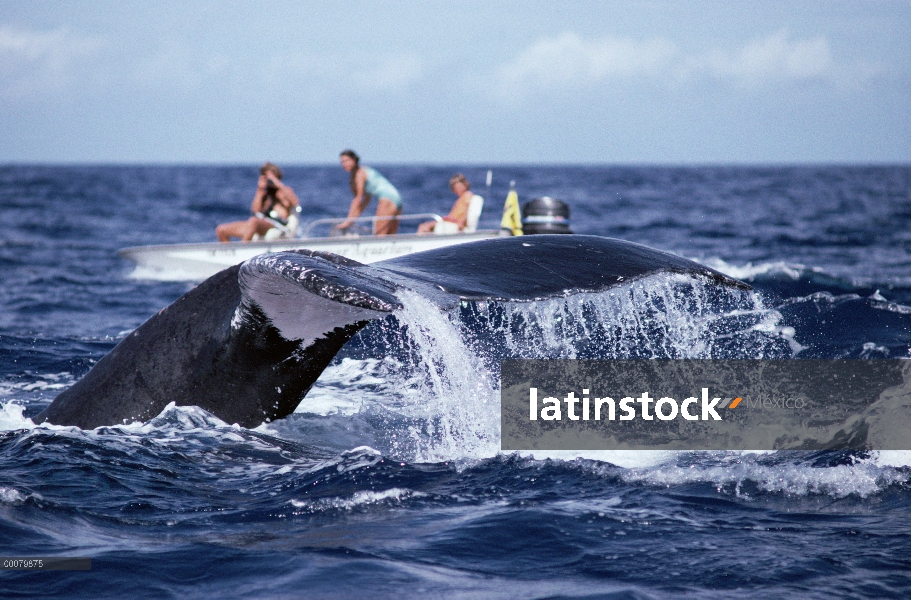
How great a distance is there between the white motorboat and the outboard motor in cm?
121

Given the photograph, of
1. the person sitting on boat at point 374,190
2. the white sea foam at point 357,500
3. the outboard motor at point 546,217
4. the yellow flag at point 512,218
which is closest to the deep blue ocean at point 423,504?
the white sea foam at point 357,500

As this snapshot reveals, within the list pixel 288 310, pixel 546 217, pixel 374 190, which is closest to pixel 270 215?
pixel 374 190

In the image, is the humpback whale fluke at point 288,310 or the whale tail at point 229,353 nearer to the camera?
the humpback whale fluke at point 288,310

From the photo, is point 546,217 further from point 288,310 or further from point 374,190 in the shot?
point 288,310

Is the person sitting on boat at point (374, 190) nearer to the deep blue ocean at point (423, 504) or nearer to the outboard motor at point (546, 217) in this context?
the outboard motor at point (546, 217)

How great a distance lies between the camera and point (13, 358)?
820cm

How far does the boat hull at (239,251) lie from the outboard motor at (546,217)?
0.98 metres

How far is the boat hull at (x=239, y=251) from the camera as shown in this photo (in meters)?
13.3

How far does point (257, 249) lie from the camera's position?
13492 mm

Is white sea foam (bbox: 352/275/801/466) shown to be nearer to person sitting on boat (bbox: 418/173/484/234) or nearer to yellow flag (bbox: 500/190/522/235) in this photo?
yellow flag (bbox: 500/190/522/235)

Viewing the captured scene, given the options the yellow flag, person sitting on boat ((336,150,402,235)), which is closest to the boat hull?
the yellow flag

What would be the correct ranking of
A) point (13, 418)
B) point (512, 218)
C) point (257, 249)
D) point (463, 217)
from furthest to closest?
point (463, 217)
point (257, 249)
point (512, 218)
point (13, 418)

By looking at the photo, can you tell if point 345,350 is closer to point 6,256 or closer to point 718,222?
point 6,256

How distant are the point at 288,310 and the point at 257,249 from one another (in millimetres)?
9982
